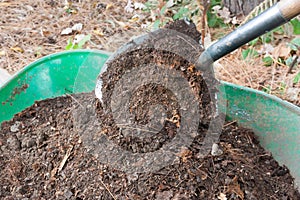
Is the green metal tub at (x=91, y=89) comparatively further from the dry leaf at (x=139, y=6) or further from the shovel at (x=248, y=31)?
the dry leaf at (x=139, y=6)

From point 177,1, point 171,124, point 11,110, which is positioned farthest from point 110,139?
point 177,1

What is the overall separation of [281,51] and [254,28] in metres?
1.29

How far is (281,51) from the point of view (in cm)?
240

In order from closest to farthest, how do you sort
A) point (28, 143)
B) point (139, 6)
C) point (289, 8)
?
point (289, 8), point (28, 143), point (139, 6)

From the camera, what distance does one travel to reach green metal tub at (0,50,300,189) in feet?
4.63

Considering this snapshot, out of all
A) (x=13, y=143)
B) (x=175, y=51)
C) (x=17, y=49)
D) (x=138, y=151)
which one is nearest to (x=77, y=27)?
(x=17, y=49)

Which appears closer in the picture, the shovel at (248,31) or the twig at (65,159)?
the shovel at (248,31)

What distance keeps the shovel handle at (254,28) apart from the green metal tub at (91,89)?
0.15m

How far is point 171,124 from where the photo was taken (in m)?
1.35

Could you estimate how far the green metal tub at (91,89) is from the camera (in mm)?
1412

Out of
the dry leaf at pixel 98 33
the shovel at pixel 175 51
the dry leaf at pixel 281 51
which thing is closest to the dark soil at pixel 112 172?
the shovel at pixel 175 51

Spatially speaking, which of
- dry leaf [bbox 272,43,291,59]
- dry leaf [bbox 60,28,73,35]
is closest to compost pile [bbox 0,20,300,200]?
dry leaf [bbox 272,43,291,59]

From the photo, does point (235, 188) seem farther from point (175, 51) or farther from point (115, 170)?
point (175, 51)

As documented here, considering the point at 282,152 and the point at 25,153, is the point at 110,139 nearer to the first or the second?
the point at 25,153
